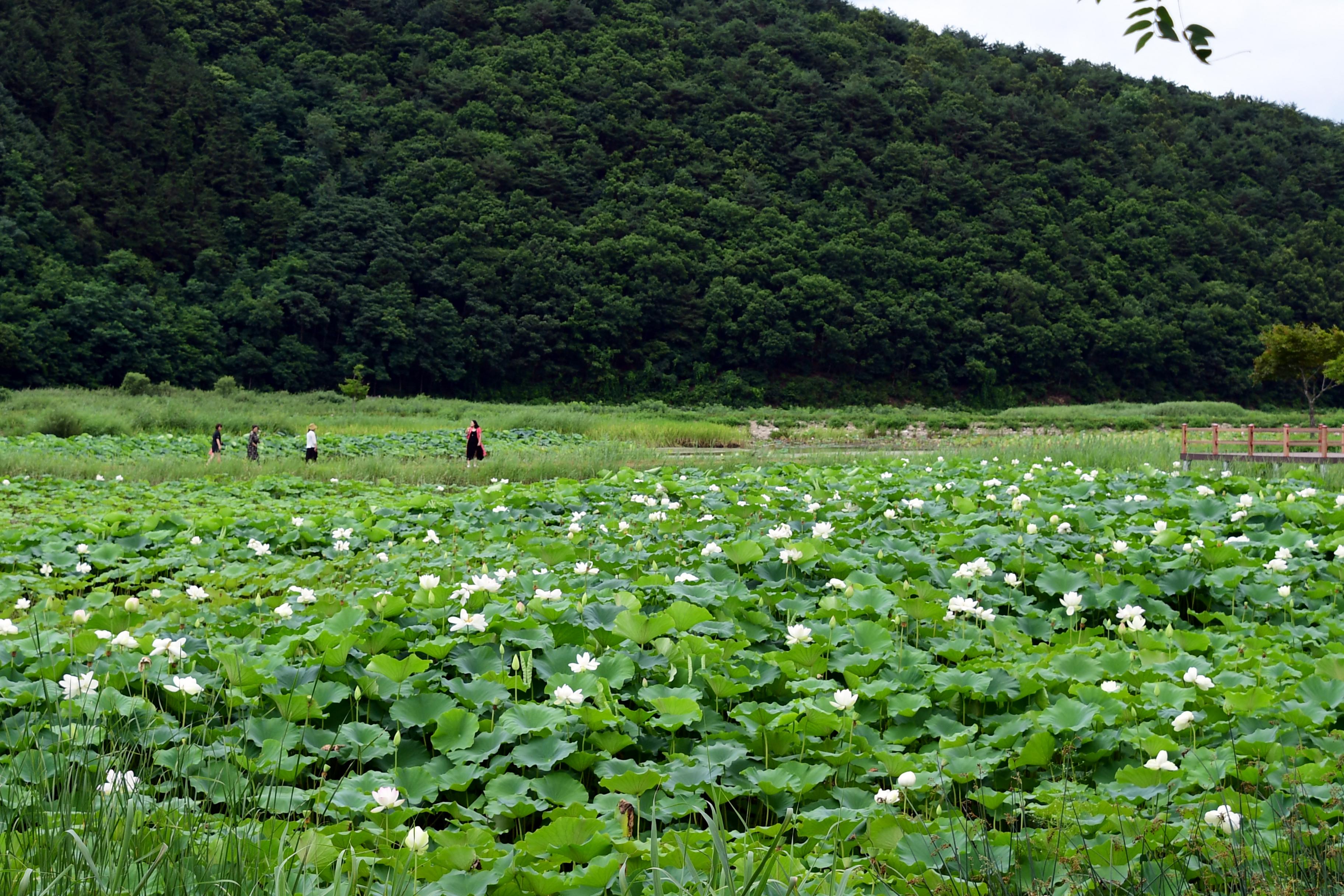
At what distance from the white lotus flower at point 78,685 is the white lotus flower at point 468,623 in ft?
4.07

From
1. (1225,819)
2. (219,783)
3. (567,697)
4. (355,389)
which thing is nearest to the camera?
(1225,819)

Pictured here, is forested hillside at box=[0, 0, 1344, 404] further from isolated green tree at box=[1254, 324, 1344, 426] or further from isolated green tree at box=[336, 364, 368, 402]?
isolated green tree at box=[1254, 324, 1344, 426]

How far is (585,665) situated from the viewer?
3.23 meters

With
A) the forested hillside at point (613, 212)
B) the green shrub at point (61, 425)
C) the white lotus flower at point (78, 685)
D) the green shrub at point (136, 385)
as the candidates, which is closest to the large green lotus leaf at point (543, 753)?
the white lotus flower at point (78, 685)

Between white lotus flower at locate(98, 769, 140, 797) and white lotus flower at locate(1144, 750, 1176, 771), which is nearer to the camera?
white lotus flower at locate(98, 769, 140, 797)

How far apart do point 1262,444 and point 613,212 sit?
167ft

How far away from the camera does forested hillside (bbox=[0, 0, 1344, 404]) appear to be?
49219 mm

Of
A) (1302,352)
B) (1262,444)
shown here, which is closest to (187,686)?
(1262,444)

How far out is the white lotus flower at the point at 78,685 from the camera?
282cm

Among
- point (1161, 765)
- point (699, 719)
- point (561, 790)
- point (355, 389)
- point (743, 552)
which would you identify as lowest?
point (561, 790)

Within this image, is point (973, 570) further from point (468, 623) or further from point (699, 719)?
point (468, 623)

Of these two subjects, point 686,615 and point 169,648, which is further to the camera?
point 686,615

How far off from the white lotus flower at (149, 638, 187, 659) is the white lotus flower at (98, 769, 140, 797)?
0.70 m

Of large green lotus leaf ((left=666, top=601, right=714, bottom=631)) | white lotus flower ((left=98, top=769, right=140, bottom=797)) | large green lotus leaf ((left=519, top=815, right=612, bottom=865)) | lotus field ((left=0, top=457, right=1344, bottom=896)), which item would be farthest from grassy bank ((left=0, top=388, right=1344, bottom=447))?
large green lotus leaf ((left=519, top=815, right=612, bottom=865))
